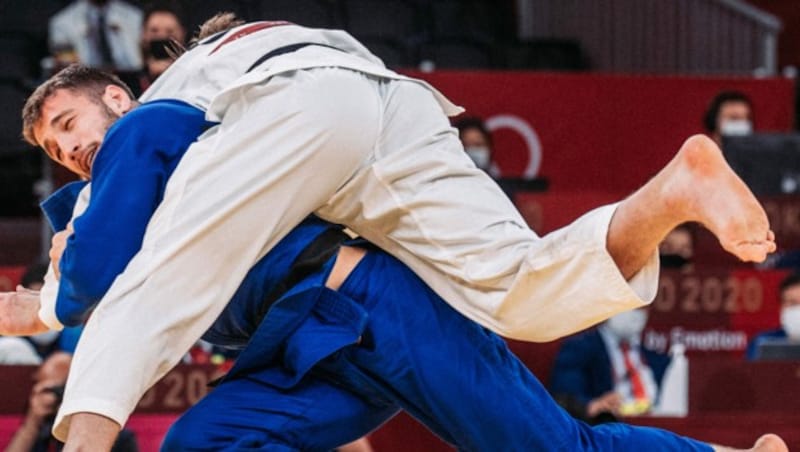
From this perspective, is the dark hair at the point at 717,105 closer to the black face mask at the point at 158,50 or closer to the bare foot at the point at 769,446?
the black face mask at the point at 158,50

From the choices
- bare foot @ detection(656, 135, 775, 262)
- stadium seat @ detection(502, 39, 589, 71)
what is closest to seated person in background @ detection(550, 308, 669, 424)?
bare foot @ detection(656, 135, 775, 262)

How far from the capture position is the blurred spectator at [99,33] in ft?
30.1

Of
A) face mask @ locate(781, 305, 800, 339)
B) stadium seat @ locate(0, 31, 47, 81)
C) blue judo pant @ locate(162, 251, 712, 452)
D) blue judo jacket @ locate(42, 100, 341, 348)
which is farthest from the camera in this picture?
stadium seat @ locate(0, 31, 47, 81)

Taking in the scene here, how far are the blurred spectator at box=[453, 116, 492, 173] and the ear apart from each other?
14.7ft

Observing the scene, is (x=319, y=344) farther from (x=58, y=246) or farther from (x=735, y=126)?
(x=735, y=126)

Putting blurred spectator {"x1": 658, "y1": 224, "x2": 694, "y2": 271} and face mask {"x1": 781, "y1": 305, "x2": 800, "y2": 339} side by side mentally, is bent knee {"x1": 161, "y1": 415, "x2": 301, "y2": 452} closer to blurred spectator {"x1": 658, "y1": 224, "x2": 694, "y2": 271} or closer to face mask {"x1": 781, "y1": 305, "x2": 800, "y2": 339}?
face mask {"x1": 781, "y1": 305, "x2": 800, "y2": 339}

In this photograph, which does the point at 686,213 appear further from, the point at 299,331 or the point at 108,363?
the point at 108,363

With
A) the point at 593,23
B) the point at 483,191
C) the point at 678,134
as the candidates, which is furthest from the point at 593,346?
the point at 593,23

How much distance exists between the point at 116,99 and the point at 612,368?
3.70 metres

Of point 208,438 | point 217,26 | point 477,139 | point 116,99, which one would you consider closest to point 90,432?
point 208,438

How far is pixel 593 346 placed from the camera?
6.94m

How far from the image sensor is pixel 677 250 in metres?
7.98

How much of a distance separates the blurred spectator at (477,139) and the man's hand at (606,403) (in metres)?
1.79

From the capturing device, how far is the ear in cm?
380
